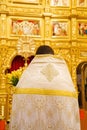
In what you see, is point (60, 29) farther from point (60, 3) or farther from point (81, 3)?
point (81, 3)

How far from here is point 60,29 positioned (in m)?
12.2

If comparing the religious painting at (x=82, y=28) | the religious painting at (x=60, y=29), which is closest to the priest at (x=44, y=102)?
the religious painting at (x=60, y=29)

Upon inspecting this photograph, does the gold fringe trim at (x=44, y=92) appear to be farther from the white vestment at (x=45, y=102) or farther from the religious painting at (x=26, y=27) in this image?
the religious painting at (x=26, y=27)

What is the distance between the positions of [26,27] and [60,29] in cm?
144

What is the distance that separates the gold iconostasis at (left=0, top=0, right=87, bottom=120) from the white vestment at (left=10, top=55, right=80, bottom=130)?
913 cm

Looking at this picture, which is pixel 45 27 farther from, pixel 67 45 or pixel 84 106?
pixel 84 106

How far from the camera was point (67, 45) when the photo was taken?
39.2 ft

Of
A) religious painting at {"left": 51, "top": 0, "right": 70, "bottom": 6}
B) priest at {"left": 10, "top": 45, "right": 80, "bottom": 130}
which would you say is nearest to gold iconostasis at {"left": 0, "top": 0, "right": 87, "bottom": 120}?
religious painting at {"left": 51, "top": 0, "right": 70, "bottom": 6}

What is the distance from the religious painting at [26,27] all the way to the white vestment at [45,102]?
381 inches

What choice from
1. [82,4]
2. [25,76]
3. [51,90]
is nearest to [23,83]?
[25,76]

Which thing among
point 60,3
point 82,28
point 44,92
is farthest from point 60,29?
point 44,92

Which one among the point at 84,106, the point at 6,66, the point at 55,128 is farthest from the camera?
the point at 84,106

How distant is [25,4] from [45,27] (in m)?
1.30

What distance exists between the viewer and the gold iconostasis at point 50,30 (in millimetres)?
11547
